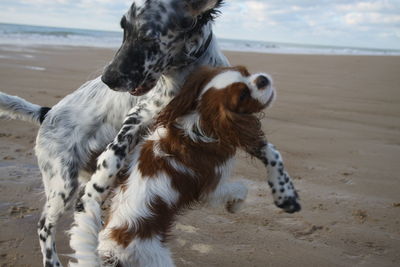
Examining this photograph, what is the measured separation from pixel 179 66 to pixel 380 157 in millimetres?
3292

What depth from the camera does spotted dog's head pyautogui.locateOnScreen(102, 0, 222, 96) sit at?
2977 mm

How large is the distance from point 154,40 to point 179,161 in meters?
0.83

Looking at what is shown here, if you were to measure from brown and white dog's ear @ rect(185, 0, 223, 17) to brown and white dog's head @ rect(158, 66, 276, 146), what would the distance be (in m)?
0.41

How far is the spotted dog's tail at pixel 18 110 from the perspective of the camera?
3719 mm

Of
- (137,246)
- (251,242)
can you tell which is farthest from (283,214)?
(137,246)

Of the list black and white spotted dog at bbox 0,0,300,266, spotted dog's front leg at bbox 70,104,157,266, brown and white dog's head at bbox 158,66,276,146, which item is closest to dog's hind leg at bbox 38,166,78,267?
black and white spotted dog at bbox 0,0,300,266

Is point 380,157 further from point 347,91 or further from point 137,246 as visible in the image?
point 347,91

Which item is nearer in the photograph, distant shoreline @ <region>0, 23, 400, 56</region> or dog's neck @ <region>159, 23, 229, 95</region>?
dog's neck @ <region>159, 23, 229, 95</region>

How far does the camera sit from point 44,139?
3.62 m

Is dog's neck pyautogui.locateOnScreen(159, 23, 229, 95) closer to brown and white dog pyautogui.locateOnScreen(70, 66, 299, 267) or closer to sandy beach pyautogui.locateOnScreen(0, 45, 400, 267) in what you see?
brown and white dog pyautogui.locateOnScreen(70, 66, 299, 267)

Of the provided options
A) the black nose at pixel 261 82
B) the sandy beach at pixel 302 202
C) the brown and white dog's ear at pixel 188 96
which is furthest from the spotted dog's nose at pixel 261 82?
the sandy beach at pixel 302 202

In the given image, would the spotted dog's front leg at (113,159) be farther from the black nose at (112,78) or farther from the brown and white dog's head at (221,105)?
the black nose at (112,78)

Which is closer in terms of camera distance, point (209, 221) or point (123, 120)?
point (123, 120)

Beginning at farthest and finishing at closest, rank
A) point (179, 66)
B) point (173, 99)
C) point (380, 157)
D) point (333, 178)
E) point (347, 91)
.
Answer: point (347, 91) → point (380, 157) → point (333, 178) → point (179, 66) → point (173, 99)
